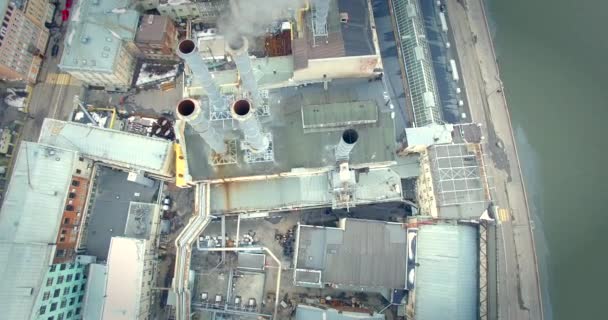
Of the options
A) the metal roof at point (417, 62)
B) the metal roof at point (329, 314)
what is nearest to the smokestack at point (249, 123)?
the metal roof at point (329, 314)

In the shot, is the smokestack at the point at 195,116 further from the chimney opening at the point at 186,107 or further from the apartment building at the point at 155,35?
the apartment building at the point at 155,35

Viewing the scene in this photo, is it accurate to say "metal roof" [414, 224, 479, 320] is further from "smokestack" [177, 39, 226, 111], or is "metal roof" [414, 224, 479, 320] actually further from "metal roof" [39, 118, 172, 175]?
"metal roof" [39, 118, 172, 175]

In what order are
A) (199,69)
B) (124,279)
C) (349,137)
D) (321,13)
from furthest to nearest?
(124,279) → (321,13) → (349,137) → (199,69)

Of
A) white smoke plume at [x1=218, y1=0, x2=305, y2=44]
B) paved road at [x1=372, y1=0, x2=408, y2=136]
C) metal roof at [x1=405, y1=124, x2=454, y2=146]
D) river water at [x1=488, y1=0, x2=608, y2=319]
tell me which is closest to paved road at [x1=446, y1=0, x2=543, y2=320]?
river water at [x1=488, y1=0, x2=608, y2=319]

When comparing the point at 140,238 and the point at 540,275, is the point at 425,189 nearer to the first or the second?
the point at 540,275

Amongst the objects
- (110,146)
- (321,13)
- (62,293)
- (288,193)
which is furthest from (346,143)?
(62,293)

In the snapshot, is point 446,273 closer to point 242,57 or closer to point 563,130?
point 563,130

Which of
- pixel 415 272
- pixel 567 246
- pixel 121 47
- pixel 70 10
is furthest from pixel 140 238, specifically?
pixel 567 246
